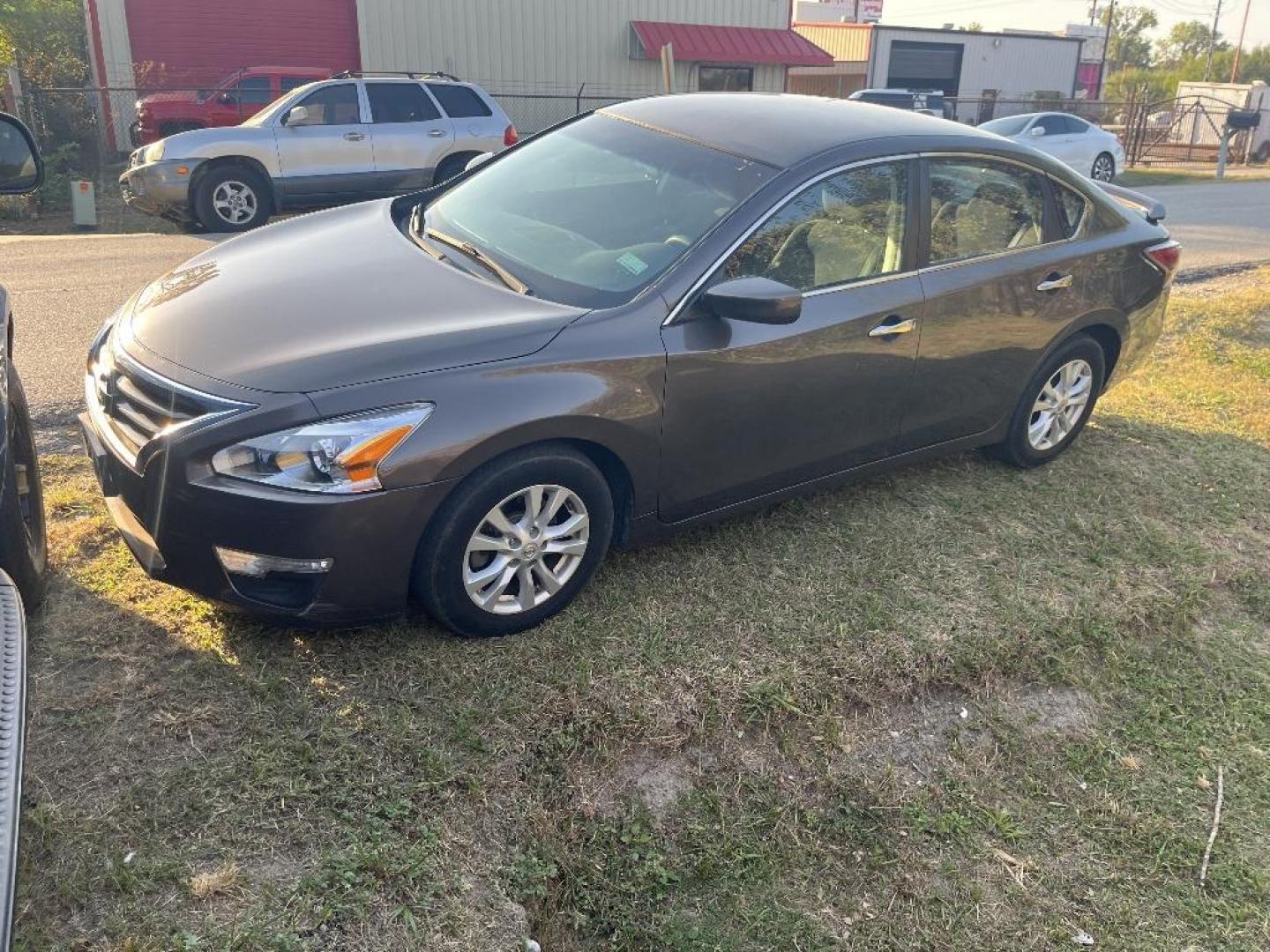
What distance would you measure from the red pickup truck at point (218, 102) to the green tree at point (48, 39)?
347 cm

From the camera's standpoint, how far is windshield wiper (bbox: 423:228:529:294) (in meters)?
3.61

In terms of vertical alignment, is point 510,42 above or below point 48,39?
above

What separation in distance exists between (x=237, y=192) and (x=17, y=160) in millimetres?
8639

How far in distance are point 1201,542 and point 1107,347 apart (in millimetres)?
1067

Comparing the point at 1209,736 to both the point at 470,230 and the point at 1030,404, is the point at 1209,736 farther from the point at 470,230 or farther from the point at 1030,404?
the point at 470,230

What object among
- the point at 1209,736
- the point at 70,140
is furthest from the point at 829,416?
the point at 70,140

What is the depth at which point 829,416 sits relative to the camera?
13.1ft

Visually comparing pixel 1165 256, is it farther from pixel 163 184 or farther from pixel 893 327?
pixel 163 184

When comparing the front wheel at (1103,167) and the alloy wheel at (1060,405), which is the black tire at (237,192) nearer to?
the alloy wheel at (1060,405)

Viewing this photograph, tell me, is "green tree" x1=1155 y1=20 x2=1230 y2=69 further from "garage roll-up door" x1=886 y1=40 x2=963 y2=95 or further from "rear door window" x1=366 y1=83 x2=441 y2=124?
"rear door window" x1=366 y1=83 x2=441 y2=124

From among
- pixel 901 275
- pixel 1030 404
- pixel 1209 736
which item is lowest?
pixel 1209 736

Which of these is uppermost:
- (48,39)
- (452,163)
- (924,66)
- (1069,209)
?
(924,66)

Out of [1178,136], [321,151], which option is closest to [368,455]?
[321,151]

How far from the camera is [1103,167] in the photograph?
2034 cm
